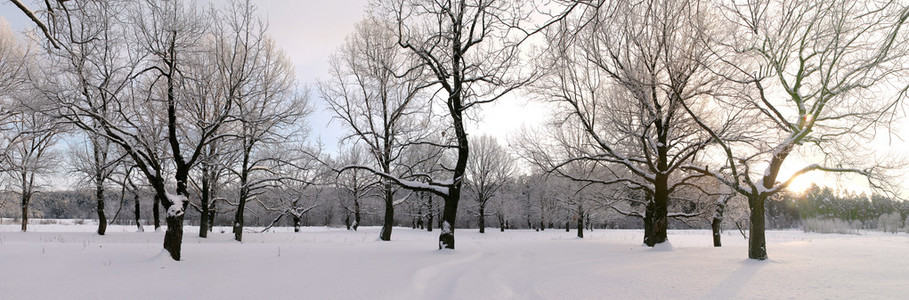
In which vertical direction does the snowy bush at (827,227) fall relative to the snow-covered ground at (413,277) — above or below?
below

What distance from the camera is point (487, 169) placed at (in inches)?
1532

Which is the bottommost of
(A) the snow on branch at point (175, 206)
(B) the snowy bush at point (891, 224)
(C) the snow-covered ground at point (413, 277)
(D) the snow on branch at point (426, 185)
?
(B) the snowy bush at point (891, 224)

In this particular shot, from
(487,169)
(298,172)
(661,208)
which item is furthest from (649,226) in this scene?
(487,169)

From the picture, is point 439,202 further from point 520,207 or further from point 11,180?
point 11,180

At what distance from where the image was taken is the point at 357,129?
1841 centimetres

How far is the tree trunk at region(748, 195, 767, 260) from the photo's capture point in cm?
968

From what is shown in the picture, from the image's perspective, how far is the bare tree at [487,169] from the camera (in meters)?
38.6

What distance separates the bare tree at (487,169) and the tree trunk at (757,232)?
2754 centimetres

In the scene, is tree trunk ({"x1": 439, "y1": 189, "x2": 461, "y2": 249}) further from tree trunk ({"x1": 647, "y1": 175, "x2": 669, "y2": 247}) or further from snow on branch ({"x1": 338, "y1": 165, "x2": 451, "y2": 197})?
tree trunk ({"x1": 647, "y1": 175, "x2": 669, "y2": 247})

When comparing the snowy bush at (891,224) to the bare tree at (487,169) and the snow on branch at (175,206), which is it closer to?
the bare tree at (487,169)

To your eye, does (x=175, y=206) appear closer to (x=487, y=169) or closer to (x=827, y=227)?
(x=487, y=169)

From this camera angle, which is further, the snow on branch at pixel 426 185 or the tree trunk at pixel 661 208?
the tree trunk at pixel 661 208

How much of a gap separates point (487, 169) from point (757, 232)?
96.2 feet

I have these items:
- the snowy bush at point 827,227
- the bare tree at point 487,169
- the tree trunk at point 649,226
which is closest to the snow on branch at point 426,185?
the tree trunk at point 649,226
